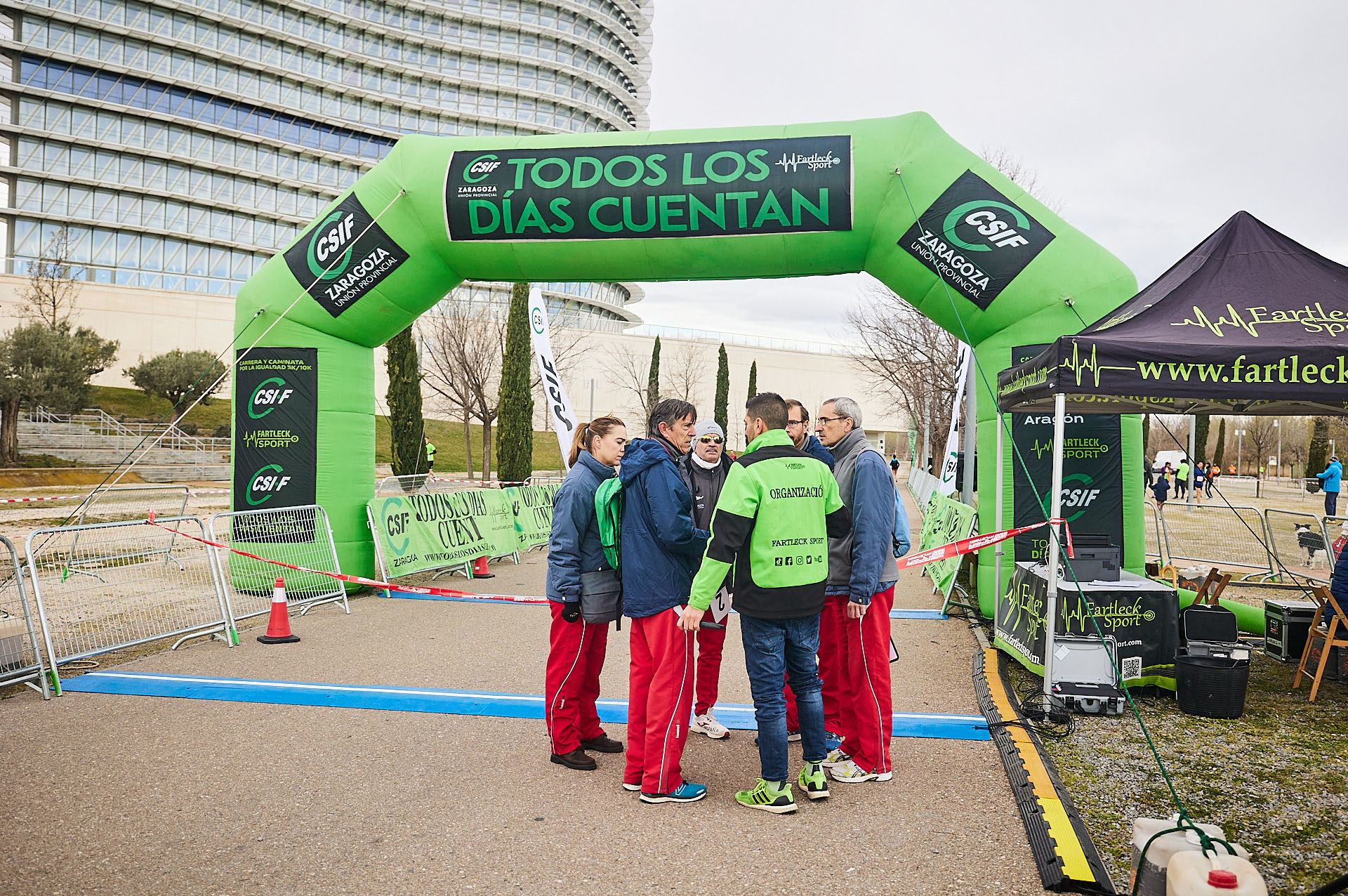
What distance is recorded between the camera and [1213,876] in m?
2.64

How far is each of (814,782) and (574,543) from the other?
175 centimetres

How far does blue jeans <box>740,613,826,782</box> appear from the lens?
4102 mm

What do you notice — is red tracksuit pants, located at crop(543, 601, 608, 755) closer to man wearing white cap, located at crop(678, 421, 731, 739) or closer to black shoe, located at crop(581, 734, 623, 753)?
black shoe, located at crop(581, 734, 623, 753)

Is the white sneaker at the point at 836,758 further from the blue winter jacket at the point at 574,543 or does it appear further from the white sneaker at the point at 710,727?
the blue winter jacket at the point at 574,543

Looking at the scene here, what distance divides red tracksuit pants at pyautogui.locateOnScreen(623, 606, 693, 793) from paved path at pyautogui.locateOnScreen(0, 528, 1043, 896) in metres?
0.16

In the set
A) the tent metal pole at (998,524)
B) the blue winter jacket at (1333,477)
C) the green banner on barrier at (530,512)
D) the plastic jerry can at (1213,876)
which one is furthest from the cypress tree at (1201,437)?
the plastic jerry can at (1213,876)

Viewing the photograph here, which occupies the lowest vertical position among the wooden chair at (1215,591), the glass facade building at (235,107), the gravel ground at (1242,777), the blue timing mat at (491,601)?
the blue timing mat at (491,601)

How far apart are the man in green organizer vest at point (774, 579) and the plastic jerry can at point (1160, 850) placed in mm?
1527

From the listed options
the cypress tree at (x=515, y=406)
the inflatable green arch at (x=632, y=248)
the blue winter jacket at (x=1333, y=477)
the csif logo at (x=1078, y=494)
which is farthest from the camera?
the cypress tree at (x=515, y=406)

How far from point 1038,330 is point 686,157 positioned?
3.87 metres

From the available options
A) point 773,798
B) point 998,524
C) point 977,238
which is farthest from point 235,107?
point 773,798

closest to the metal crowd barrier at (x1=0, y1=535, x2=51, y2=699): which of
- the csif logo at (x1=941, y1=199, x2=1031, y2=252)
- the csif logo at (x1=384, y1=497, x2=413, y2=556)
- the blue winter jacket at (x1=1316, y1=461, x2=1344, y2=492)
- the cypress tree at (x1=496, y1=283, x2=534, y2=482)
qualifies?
the csif logo at (x1=384, y1=497, x2=413, y2=556)

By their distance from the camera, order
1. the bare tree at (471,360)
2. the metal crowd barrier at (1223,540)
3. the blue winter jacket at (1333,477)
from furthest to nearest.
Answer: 1. the bare tree at (471,360)
2. the blue winter jacket at (1333,477)
3. the metal crowd barrier at (1223,540)

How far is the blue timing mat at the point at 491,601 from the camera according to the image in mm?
9219
